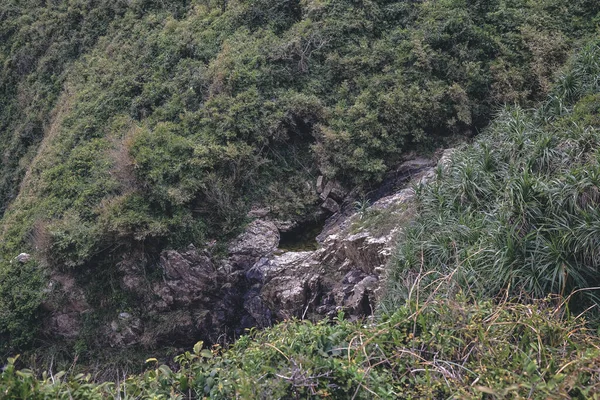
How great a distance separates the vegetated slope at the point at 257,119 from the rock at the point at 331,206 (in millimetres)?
367

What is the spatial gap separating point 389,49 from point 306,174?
134 inches

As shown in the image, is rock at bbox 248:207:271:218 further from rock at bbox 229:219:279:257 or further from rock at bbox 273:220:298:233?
rock at bbox 273:220:298:233

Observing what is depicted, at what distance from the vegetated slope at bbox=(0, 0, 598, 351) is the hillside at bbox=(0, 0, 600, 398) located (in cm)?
4

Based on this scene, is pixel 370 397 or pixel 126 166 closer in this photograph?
pixel 370 397

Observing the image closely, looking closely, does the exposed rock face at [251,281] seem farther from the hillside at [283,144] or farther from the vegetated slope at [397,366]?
the vegetated slope at [397,366]

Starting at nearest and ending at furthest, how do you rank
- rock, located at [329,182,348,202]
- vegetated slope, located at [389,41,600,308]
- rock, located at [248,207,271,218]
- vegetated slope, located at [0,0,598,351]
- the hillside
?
vegetated slope, located at [389,41,600,308]
the hillside
vegetated slope, located at [0,0,598,351]
rock, located at [329,182,348,202]
rock, located at [248,207,271,218]

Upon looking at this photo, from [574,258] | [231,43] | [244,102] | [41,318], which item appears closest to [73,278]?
[41,318]

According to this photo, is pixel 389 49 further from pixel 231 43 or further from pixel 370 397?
pixel 370 397

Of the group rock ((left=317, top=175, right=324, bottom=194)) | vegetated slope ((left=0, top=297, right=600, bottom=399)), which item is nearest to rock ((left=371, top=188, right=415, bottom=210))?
rock ((left=317, top=175, right=324, bottom=194))

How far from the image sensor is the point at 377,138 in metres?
10.9

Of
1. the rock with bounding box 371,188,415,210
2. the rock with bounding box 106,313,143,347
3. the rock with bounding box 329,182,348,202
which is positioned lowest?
the rock with bounding box 106,313,143,347

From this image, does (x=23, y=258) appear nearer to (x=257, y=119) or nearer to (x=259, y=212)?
(x=259, y=212)

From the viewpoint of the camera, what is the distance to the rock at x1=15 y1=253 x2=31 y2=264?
11688mm

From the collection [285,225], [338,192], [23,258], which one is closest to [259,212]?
[285,225]
